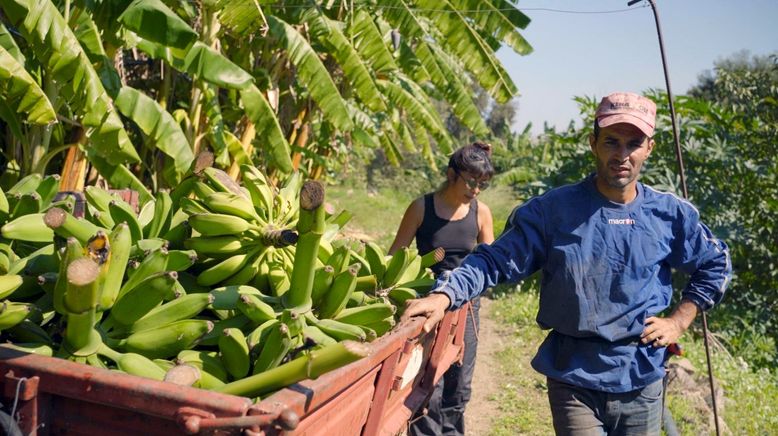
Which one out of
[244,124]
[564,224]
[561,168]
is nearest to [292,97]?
[244,124]

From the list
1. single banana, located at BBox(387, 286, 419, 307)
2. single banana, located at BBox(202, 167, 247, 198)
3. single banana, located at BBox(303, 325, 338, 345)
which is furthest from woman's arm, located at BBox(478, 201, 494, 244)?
single banana, located at BBox(303, 325, 338, 345)

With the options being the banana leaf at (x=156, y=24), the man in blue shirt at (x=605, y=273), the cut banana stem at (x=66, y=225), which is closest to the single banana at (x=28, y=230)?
the cut banana stem at (x=66, y=225)

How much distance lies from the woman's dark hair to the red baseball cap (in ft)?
5.53

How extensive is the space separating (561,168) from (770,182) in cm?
376

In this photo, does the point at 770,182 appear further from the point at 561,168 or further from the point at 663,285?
the point at 663,285

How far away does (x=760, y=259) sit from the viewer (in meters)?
10.5

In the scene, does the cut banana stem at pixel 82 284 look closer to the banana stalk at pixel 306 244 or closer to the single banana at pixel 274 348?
the single banana at pixel 274 348

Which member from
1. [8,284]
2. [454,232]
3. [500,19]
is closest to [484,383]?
[454,232]

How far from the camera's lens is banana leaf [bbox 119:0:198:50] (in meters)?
5.43

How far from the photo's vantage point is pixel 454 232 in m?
5.07

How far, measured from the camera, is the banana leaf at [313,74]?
307 inches

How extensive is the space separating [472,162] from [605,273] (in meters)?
1.82

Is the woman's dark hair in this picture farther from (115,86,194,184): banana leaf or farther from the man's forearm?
(115,86,194,184): banana leaf

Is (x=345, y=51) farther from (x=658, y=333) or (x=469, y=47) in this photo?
(x=658, y=333)
